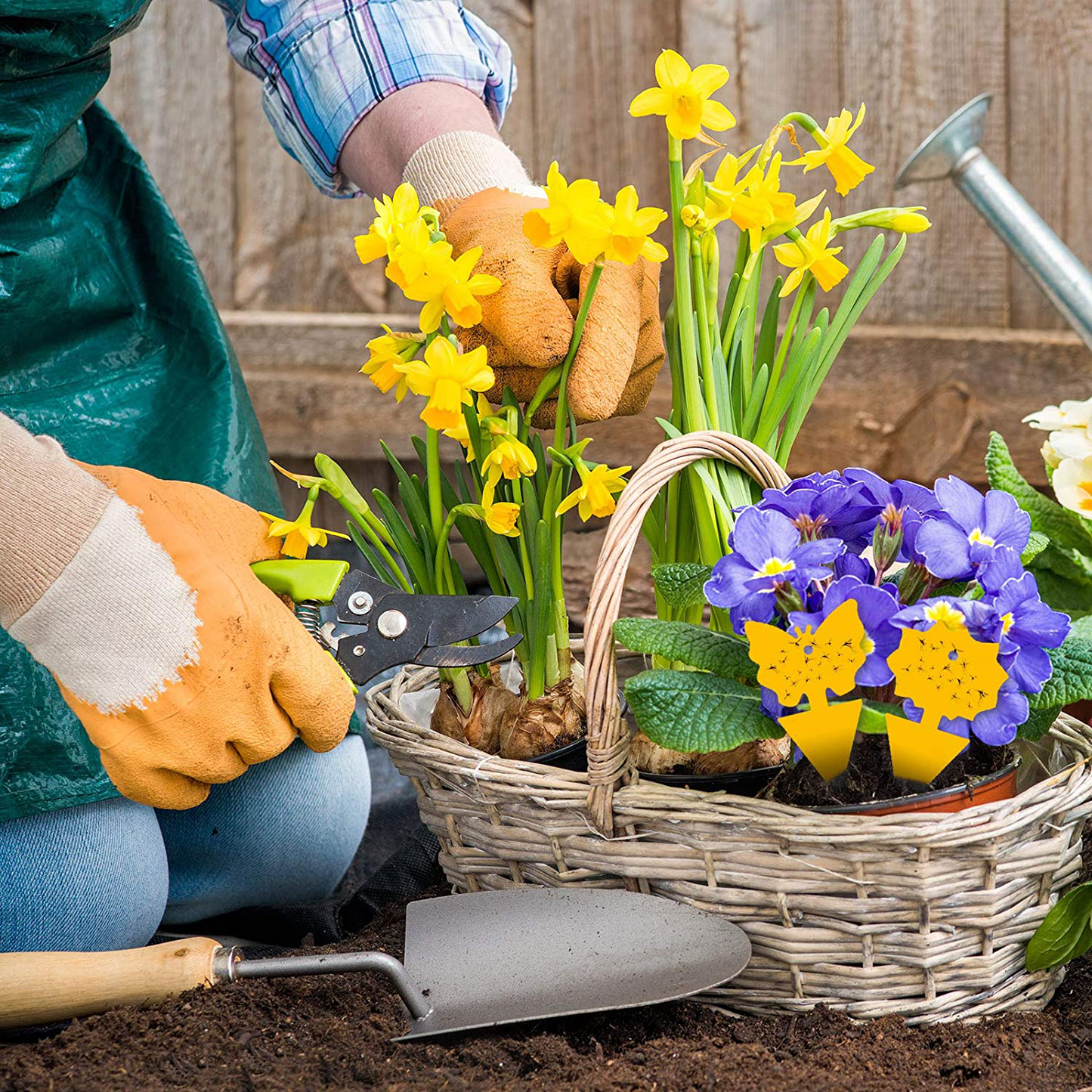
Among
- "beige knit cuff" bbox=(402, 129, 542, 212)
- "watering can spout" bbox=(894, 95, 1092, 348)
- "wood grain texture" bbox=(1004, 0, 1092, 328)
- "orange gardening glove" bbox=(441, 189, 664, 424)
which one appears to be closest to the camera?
"orange gardening glove" bbox=(441, 189, 664, 424)

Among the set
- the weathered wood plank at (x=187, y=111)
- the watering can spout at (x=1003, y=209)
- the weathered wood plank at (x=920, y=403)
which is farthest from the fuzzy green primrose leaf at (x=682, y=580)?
the weathered wood plank at (x=187, y=111)

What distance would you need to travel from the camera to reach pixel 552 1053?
0.84m

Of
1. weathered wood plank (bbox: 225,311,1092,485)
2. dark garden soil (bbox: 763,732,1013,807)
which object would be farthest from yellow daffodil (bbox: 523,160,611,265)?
weathered wood plank (bbox: 225,311,1092,485)

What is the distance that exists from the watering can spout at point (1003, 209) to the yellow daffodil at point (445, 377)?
861mm

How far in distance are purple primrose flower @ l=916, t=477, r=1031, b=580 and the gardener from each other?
0.29m

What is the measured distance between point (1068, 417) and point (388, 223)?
774 millimetres

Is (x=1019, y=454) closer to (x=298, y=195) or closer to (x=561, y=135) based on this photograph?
(x=561, y=135)

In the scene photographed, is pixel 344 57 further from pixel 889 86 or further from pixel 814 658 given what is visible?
pixel 889 86

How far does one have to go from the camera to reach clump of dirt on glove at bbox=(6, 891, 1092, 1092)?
2.62ft

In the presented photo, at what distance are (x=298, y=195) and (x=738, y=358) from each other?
1511mm

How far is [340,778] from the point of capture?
4.42 feet

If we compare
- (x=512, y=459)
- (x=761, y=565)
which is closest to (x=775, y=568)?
(x=761, y=565)

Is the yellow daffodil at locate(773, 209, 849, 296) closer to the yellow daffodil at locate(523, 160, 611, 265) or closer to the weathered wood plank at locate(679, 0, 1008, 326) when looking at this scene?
the yellow daffodil at locate(523, 160, 611, 265)

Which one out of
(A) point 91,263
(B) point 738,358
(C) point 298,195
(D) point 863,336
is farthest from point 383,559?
(C) point 298,195
